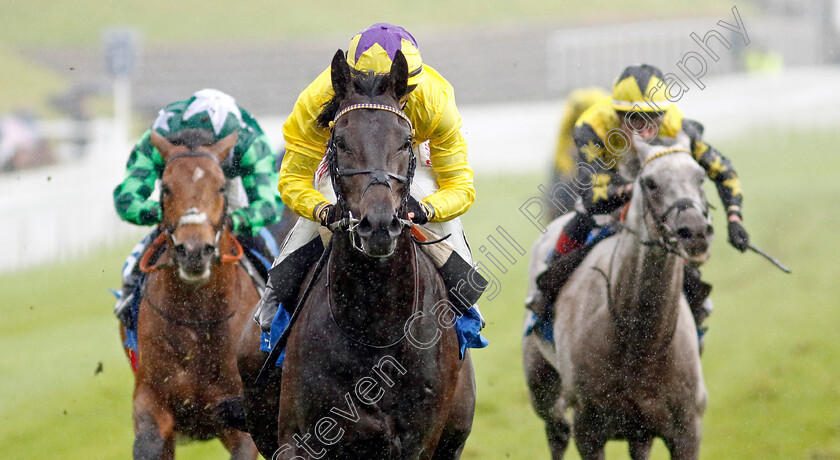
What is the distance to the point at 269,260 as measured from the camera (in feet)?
19.4

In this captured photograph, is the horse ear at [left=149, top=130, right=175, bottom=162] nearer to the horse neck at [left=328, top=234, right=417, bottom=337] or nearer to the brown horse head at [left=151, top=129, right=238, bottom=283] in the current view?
the brown horse head at [left=151, top=129, right=238, bottom=283]

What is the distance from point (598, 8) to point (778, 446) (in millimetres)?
32773

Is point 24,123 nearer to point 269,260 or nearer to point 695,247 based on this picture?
point 269,260

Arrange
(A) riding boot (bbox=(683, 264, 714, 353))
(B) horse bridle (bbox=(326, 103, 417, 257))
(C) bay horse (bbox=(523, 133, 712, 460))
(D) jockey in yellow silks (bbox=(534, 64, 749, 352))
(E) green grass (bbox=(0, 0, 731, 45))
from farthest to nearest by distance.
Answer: (E) green grass (bbox=(0, 0, 731, 45)) → (A) riding boot (bbox=(683, 264, 714, 353)) → (D) jockey in yellow silks (bbox=(534, 64, 749, 352)) → (C) bay horse (bbox=(523, 133, 712, 460)) → (B) horse bridle (bbox=(326, 103, 417, 257))

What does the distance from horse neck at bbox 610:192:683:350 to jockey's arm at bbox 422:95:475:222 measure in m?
1.41

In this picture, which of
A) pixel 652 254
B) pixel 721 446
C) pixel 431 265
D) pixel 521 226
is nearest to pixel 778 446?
pixel 721 446

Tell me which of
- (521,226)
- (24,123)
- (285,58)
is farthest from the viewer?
(285,58)

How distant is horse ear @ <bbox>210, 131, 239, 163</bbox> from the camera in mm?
5422

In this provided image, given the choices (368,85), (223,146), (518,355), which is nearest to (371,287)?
(368,85)

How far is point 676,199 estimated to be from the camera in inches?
192

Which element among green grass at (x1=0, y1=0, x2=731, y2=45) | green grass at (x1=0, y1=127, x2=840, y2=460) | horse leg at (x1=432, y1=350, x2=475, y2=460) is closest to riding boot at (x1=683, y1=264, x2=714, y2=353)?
horse leg at (x1=432, y1=350, x2=475, y2=460)

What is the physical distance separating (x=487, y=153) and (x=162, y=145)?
1557cm

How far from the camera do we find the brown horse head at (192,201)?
4.97 metres

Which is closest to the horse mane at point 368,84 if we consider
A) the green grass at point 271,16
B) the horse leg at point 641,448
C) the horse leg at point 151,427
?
the horse leg at point 151,427
